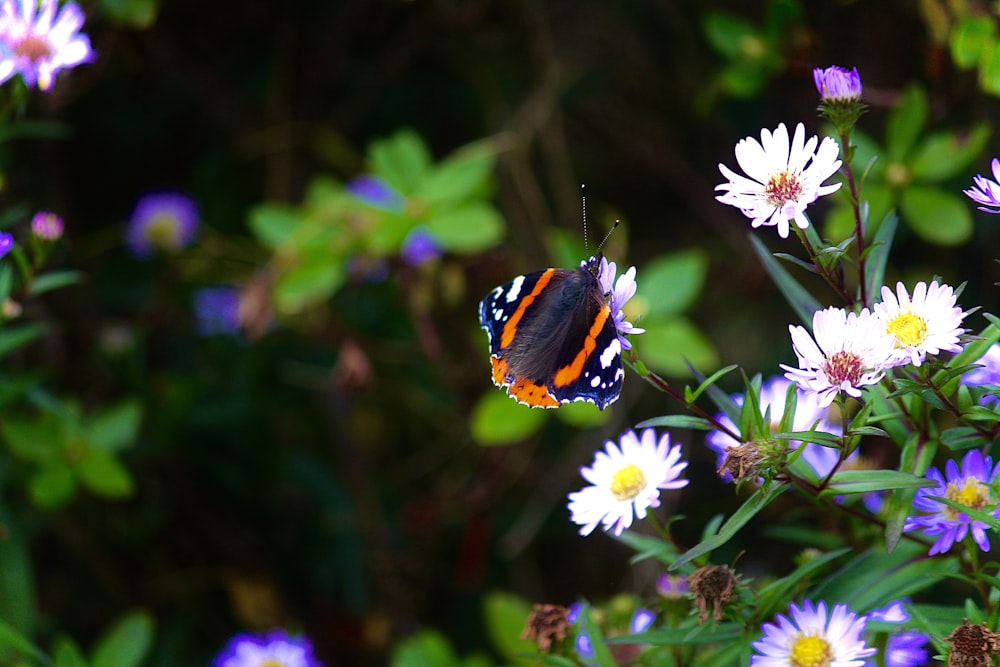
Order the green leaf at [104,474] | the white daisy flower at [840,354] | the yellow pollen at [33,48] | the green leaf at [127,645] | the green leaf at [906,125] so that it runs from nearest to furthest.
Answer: the white daisy flower at [840,354]
the yellow pollen at [33,48]
the green leaf at [127,645]
the green leaf at [906,125]
the green leaf at [104,474]

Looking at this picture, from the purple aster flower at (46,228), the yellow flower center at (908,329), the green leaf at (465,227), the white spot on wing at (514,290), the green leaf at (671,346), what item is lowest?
the yellow flower center at (908,329)

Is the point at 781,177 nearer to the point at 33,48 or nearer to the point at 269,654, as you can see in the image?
the point at 33,48

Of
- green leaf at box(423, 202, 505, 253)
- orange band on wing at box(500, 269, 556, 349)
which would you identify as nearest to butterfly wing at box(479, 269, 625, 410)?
orange band on wing at box(500, 269, 556, 349)

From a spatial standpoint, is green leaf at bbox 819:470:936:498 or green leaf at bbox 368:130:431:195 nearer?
green leaf at bbox 819:470:936:498

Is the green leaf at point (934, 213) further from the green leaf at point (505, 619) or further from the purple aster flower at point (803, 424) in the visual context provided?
the green leaf at point (505, 619)

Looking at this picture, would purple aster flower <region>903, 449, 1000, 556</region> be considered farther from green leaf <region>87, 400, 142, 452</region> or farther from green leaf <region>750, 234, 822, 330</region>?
green leaf <region>87, 400, 142, 452</region>

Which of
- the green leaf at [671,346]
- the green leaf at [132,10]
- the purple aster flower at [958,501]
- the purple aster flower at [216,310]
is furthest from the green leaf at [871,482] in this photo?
the purple aster flower at [216,310]
